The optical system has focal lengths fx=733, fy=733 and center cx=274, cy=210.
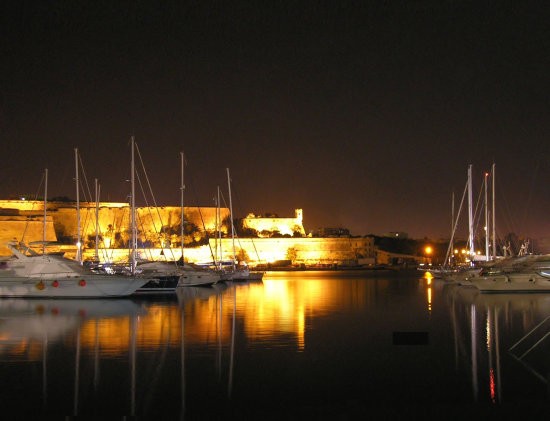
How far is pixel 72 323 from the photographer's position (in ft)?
55.8

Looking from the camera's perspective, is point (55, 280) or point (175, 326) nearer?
point (175, 326)

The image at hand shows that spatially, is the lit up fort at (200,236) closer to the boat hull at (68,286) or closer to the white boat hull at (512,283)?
the boat hull at (68,286)

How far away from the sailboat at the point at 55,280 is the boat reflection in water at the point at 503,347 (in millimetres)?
11825

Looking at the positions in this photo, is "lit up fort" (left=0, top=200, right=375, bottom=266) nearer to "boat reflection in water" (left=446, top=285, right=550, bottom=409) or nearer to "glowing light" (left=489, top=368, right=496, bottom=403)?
"boat reflection in water" (left=446, top=285, right=550, bottom=409)

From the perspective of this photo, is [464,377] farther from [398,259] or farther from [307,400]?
[398,259]

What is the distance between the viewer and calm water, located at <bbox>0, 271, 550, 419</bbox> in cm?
816

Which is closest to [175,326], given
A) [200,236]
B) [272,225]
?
[200,236]

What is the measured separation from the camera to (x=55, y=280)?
25828 mm

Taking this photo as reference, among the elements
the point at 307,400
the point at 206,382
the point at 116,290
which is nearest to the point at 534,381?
the point at 307,400

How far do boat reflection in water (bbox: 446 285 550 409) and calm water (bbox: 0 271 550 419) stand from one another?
0.03m

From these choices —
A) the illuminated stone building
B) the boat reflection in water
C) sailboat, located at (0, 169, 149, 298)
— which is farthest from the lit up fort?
the boat reflection in water

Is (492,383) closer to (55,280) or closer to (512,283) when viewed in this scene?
(55,280)

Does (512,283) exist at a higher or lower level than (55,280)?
lower

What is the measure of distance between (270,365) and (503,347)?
4.50 metres
